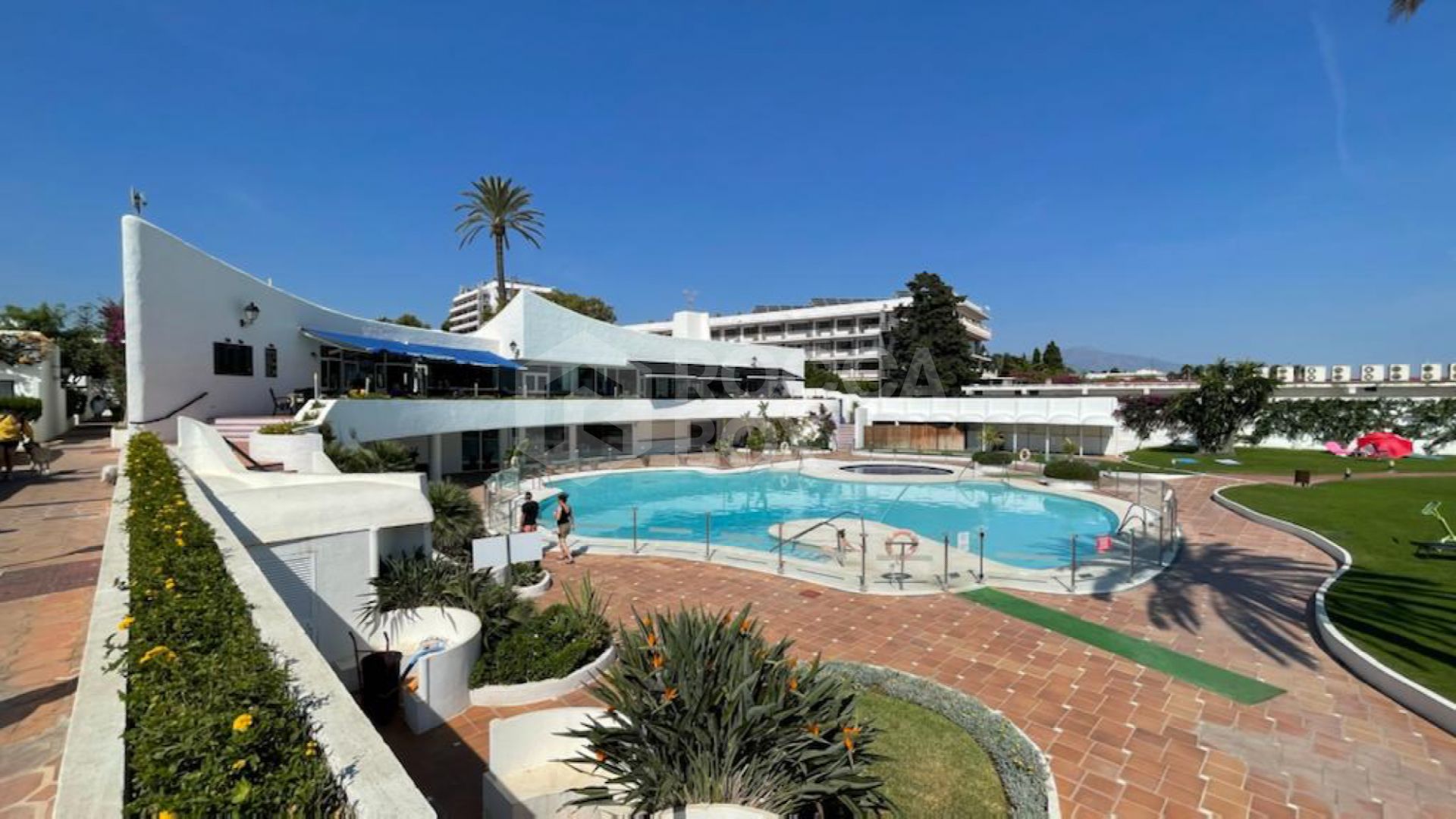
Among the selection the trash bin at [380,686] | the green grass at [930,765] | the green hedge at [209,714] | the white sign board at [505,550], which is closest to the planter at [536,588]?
the white sign board at [505,550]

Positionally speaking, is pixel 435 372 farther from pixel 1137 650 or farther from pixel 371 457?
pixel 1137 650

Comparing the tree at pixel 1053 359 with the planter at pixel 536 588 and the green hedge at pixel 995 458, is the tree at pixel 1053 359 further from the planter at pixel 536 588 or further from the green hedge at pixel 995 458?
the planter at pixel 536 588

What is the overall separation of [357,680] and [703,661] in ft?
15.9

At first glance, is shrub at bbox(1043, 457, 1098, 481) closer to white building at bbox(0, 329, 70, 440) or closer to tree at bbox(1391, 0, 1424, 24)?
tree at bbox(1391, 0, 1424, 24)

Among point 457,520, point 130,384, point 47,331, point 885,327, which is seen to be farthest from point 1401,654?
point 885,327

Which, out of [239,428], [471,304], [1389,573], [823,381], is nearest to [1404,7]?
[1389,573]

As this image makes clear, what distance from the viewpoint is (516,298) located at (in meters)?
28.6

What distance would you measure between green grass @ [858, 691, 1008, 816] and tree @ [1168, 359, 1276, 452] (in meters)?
36.4

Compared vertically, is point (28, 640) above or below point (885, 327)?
below

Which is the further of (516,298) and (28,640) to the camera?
(516,298)

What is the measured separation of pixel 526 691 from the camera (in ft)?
23.4

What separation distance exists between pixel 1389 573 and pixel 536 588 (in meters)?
16.6

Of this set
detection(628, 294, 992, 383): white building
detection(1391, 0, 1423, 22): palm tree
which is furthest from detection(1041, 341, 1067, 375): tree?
detection(1391, 0, 1423, 22): palm tree

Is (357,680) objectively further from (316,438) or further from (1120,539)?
(1120,539)
